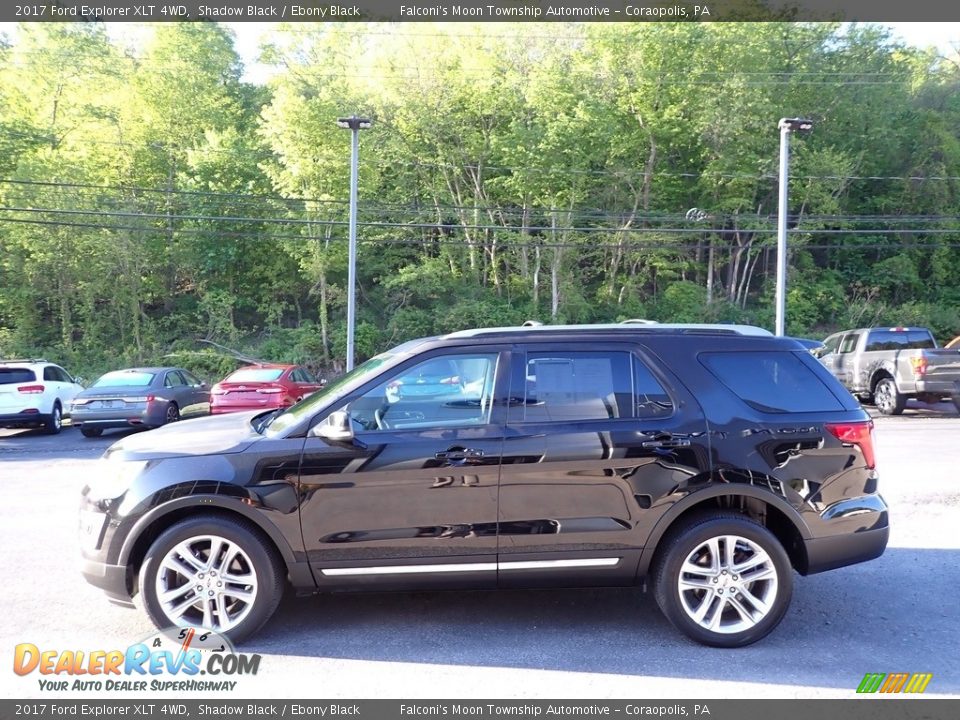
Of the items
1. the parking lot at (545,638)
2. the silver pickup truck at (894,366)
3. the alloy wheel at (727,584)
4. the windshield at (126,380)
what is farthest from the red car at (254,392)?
the silver pickup truck at (894,366)

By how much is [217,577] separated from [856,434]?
12.8 feet

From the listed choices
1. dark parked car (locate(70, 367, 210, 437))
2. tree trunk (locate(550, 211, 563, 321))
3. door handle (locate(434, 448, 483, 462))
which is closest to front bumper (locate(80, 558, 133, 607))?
door handle (locate(434, 448, 483, 462))

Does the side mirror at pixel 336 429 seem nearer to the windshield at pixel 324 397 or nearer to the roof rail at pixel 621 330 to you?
the windshield at pixel 324 397

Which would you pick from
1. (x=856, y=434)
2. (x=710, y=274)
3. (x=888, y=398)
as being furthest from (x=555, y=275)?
(x=856, y=434)

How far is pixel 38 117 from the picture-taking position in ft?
101

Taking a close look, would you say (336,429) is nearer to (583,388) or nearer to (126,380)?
(583,388)

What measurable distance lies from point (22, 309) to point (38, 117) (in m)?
8.94

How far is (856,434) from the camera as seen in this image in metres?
4.31

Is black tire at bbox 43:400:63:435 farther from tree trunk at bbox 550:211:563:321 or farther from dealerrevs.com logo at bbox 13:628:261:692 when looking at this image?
tree trunk at bbox 550:211:563:321

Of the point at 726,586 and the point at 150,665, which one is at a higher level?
the point at 726,586

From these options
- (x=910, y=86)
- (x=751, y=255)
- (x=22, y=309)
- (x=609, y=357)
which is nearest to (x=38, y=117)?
(x=22, y=309)

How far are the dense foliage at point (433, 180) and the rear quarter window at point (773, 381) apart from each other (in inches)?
887

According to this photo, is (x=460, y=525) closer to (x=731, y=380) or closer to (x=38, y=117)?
(x=731, y=380)
